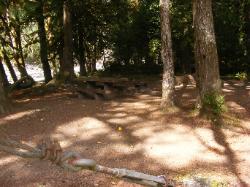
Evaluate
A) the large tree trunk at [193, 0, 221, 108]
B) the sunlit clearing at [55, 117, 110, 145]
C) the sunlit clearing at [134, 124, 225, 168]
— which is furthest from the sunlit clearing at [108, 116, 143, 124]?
the large tree trunk at [193, 0, 221, 108]

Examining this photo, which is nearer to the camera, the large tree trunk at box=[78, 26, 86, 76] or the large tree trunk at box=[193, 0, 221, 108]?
the large tree trunk at box=[193, 0, 221, 108]

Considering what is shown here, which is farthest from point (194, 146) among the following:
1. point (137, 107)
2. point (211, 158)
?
point (137, 107)

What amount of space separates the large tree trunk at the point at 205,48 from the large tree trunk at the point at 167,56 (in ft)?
2.33

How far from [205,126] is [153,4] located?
11.3 m

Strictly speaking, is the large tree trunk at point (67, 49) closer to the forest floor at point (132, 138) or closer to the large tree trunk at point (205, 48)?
the forest floor at point (132, 138)

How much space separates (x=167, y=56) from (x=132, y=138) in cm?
261

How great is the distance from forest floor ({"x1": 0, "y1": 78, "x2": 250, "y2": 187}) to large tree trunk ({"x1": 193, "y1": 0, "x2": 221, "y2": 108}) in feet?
2.44

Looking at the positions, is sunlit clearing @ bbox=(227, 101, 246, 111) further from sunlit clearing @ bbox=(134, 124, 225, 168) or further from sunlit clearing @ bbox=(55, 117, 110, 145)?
sunlit clearing @ bbox=(55, 117, 110, 145)

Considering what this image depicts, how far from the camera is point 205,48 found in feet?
32.8

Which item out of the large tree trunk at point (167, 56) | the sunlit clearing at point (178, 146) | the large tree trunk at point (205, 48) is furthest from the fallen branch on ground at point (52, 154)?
the large tree trunk at point (167, 56)

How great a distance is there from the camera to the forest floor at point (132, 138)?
24.0 feet

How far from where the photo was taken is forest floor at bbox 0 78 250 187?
732cm

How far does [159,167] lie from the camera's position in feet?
24.9

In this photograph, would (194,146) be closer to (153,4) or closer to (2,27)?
(153,4)
